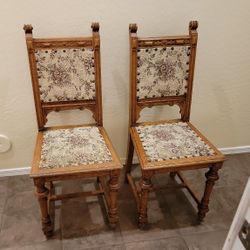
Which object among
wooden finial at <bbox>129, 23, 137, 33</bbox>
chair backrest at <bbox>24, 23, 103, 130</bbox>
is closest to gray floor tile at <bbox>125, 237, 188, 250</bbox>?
chair backrest at <bbox>24, 23, 103, 130</bbox>

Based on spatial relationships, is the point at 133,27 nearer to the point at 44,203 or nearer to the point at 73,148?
the point at 73,148

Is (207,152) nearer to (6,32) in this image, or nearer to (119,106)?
(119,106)

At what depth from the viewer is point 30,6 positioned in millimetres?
1558

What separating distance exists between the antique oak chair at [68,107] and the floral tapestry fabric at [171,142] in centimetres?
21

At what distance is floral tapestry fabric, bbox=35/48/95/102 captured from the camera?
1561mm

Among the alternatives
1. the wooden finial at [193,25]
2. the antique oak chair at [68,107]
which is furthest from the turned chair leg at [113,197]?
the wooden finial at [193,25]

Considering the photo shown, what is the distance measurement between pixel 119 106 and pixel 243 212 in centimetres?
152

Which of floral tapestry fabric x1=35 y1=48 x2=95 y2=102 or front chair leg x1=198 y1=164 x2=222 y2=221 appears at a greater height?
floral tapestry fabric x1=35 y1=48 x2=95 y2=102

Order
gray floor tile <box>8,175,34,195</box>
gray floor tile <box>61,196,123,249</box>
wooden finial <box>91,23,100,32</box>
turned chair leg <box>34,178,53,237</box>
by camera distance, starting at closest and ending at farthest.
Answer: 1. turned chair leg <box>34,178,53,237</box>
2. wooden finial <box>91,23,100,32</box>
3. gray floor tile <box>61,196,123,249</box>
4. gray floor tile <box>8,175,34,195</box>

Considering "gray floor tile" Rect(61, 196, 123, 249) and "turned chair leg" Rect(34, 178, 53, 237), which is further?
"gray floor tile" Rect(61, 196, 123, 249)

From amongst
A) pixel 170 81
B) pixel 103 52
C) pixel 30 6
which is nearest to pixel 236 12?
pixel 170 81

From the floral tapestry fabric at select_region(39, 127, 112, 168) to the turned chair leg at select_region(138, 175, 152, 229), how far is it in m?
0.22

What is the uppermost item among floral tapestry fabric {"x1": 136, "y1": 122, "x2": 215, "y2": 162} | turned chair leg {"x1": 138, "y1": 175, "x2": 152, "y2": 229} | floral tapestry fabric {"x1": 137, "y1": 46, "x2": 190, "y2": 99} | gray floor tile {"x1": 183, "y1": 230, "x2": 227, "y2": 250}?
floral tapestry fabric {"x1": 137, "y1": 46, "x2": 190, "y2": 99}

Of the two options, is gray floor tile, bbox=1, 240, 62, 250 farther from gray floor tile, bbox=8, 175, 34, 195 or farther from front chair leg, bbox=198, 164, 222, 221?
front chair leg, bbox=198, 164, 222, 221
